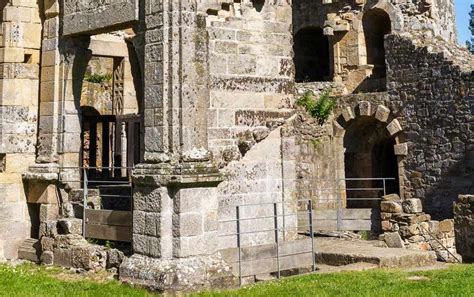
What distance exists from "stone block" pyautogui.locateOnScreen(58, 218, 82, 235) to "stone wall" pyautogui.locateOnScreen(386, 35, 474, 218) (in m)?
10.2

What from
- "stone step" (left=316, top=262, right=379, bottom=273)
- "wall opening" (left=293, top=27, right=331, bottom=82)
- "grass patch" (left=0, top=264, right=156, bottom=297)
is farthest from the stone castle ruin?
"wall opening" (left=293, top=27, right=331, bottom=82)

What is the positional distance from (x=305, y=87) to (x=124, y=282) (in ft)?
37.8

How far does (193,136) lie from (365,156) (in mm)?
11725

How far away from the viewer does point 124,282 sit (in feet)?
25.3

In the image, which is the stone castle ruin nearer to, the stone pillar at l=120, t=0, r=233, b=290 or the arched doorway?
the stone pillar at l=120, t=0, r=233, b=290

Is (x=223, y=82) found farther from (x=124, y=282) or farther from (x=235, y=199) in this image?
(x=124, y=282)

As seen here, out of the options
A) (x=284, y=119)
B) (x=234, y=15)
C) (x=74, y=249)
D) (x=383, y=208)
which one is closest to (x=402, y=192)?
(x=383, y=208)

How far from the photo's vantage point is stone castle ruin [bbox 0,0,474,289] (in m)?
7.68

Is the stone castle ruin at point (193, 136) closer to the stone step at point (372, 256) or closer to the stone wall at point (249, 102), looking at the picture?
the stone wall at point (249, 102)

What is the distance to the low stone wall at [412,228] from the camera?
1295cm

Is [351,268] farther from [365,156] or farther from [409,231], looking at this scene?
[365,156]

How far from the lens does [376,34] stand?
68.6 feet

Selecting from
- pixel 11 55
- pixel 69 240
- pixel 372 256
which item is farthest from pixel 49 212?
pixel 372 256

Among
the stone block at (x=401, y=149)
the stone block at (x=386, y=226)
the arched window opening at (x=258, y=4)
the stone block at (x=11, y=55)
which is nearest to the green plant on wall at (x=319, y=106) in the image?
the stone block at (x=401, y=149)
